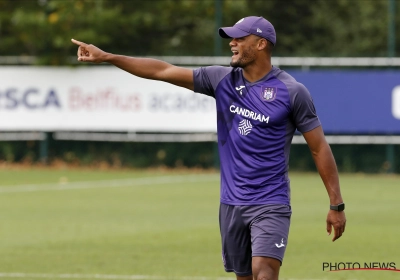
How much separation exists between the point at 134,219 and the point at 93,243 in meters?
2.61

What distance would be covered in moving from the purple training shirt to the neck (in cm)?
4

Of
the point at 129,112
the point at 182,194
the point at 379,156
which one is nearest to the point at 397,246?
the point at 182,194

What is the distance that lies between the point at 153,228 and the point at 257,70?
23.9ft

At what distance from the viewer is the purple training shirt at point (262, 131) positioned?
735cm

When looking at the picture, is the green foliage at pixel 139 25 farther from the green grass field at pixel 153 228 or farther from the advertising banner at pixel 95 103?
the green grass field at pixel 153 228

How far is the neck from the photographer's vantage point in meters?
7.49

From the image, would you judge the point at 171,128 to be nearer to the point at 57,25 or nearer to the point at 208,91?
the point at 57,25

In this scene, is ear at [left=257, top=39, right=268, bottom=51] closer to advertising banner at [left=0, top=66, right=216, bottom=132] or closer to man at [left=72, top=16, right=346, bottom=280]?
man at [left=72, top=16, right=346, bottom=280]

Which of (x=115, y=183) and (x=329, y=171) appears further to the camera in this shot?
(x=115, y=183)

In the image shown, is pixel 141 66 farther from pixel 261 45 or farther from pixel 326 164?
pixel 326 164

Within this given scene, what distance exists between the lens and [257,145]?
7.38 metres

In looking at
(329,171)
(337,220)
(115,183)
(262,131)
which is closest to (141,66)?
Answer: (262,131)

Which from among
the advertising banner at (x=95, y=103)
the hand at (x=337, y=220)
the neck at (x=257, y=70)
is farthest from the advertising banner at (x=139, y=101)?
the hand at (x=337, y=220)

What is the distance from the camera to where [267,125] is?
7.36 metres
